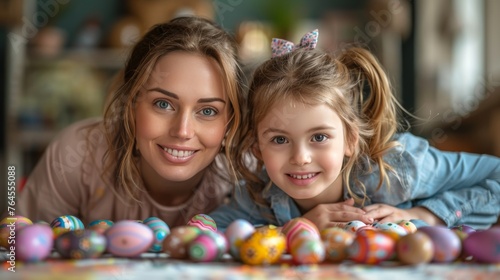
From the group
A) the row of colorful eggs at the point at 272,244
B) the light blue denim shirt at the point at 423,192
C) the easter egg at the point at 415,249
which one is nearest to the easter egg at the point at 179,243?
the row of colorful eggs at the point at 272,244

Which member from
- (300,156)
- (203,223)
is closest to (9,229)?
(203,223)

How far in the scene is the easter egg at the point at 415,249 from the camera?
87 centimetres

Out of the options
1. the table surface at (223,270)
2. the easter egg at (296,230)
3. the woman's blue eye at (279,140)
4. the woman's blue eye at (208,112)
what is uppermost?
the woman's blue eye at (208,112)

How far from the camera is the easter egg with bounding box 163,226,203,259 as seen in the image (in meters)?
0.93

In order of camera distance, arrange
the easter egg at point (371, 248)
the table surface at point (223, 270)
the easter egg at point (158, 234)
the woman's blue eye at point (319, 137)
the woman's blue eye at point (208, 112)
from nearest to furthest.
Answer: the table surface at point (223, 270) < the easter egg at point (371, 248) < the easter egg at point (158, 234) < the woman's blue eye at point (319, 137) < the woman's blue eye at point (208, 112)

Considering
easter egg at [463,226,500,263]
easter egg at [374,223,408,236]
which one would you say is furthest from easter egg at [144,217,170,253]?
easter egg at [463,226,500,263]

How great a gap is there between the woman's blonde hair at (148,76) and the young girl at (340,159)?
51 mm

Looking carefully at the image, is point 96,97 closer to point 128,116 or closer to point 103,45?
point 103,45

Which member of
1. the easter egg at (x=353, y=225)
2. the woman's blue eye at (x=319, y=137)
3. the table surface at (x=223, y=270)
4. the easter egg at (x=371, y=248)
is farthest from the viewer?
the woman's blue eye at (x=319, y=137)

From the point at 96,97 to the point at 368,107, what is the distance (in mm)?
2884

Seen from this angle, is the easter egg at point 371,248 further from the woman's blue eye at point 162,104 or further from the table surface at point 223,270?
the woman's blue eye at point 162,104

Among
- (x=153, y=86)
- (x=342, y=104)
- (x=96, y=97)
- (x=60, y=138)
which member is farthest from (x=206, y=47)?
(x=96, y=97)

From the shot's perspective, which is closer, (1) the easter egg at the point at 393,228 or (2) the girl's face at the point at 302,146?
(1) the easter egg at the point at 393,228

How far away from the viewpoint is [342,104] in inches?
50.6
